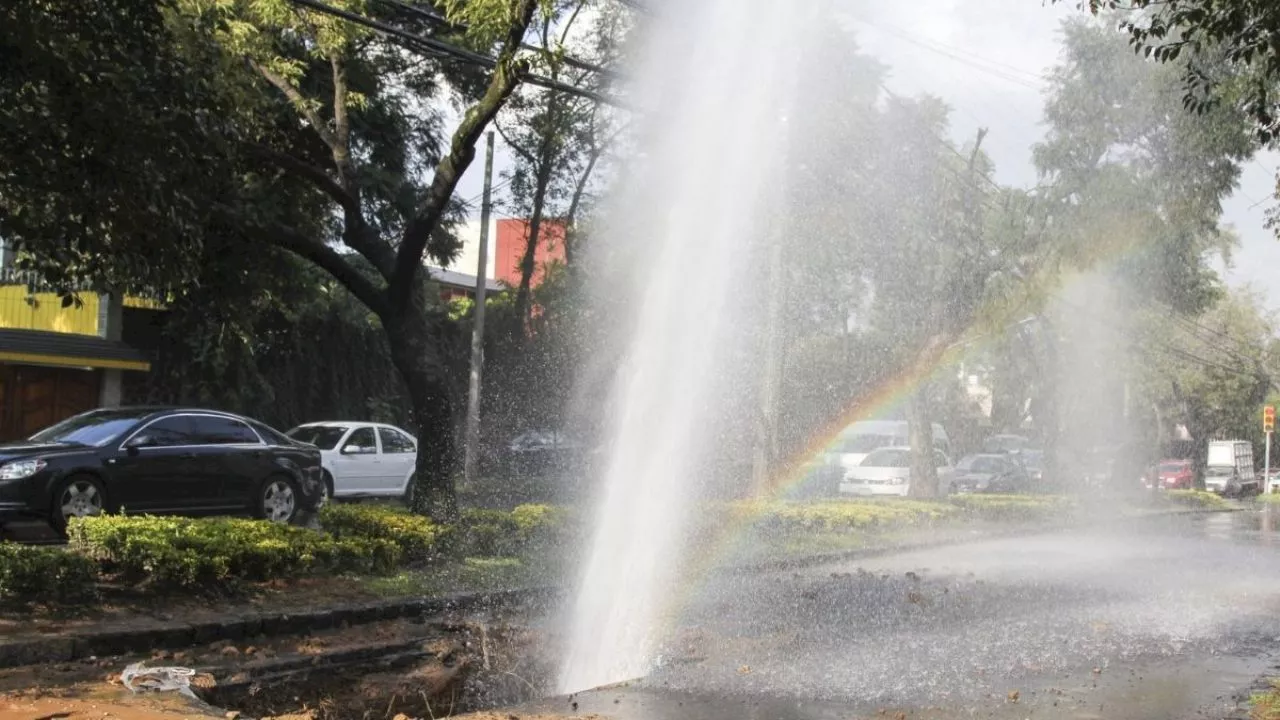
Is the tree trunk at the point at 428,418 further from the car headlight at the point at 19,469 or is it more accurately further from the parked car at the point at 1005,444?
the parked car at the point at 1005,444

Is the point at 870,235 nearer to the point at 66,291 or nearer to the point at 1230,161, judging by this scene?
the point at 1230,161

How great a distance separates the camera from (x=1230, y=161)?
17.4 m

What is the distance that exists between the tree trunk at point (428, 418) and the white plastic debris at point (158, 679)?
18.4ft

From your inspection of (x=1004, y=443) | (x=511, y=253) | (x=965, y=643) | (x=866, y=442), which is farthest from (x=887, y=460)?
(x=511, y=253)

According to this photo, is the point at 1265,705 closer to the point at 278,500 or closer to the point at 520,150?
the point at 278,500

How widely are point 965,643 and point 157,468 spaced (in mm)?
9704

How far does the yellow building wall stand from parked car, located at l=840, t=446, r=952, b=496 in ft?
62.1

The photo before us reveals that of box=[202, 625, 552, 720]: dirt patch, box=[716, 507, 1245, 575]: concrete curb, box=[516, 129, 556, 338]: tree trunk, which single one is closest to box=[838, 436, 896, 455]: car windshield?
box=[716, 507, 1245, 575]: concrete curb

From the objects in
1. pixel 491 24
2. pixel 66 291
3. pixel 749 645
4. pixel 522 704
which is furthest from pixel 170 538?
pixel 491 24

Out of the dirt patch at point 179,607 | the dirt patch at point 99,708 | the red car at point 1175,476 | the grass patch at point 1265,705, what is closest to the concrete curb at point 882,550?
the dirt patch at point 179,607

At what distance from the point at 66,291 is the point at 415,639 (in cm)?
392

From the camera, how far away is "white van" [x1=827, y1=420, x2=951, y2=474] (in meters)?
33.3

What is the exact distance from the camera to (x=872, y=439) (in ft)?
119

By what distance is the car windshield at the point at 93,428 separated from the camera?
518 inches
